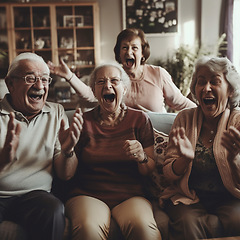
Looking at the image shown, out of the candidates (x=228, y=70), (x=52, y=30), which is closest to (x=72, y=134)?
(x=228, y=70)

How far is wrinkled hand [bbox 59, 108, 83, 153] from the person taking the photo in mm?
1333

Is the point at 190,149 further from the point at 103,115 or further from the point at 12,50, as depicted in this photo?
the point at 12,50

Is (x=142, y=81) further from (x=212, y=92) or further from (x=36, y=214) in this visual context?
(x=36, y=214)

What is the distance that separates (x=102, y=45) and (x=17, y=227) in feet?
14.0

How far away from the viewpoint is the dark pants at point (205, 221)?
1.33 m

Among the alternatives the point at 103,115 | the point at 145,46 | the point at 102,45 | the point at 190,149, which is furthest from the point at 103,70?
the point at 102,45

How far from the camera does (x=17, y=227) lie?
1.30 m

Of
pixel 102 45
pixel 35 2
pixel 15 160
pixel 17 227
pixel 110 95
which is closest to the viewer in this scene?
pixel 17 227

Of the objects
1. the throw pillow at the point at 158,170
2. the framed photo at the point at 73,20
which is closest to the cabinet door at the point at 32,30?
the framed photo at the point at 73,20

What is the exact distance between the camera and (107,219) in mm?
1380

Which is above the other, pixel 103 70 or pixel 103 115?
pixel 103 70

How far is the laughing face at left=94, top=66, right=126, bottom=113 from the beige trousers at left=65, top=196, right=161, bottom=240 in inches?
19.8

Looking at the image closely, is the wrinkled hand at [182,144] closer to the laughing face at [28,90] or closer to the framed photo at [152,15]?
the laughing face at [28,90]

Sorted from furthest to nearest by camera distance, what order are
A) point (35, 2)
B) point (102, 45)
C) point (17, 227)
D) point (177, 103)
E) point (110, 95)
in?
point (102, 45), point (35, 2), point (177, 103), point (110, 95), point (17, 227)
